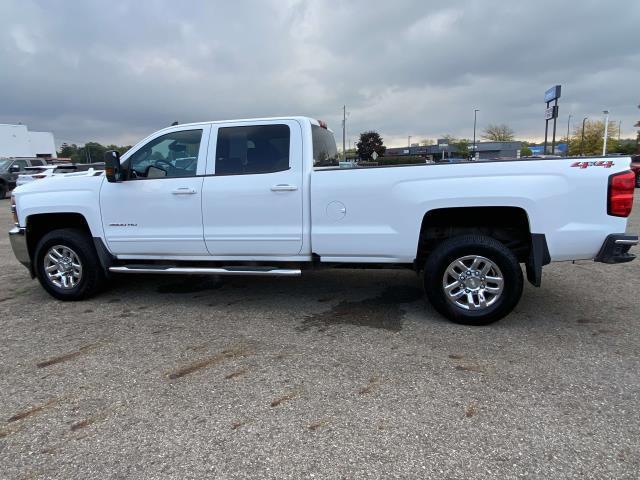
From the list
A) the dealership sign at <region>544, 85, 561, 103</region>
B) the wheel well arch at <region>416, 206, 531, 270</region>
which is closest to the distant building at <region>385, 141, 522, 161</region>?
the dealership sign at <region>544, 85, 561, 103</region>

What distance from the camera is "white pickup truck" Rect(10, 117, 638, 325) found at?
3.91 meters

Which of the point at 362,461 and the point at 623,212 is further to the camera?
the point at 623,212

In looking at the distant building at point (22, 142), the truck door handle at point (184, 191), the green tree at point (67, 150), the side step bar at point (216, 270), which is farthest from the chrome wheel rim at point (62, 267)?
the green tree at point (67, 150)

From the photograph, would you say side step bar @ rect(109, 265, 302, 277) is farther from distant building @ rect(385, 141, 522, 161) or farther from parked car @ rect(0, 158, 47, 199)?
distant building @ rect(385, 141, 522, 161)

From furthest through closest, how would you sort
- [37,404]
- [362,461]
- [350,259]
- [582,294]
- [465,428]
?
[582,294] → [350,259] → [37,404] → [465,428] → [362,461]

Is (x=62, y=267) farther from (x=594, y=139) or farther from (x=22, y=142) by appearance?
(x=594, y=139)

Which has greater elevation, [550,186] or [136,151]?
[136,151]

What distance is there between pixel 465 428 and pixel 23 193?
17.5ft

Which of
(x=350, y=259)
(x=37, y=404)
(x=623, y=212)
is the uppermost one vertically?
(x=623, y=212)

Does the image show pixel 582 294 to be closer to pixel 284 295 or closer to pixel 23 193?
pixel 284 295

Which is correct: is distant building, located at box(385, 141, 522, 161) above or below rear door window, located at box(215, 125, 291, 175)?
above

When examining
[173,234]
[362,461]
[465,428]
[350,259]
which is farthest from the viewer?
[173,234]

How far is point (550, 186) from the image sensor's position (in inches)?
152

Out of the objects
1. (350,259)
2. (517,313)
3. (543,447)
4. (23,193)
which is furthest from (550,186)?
(23,193)
